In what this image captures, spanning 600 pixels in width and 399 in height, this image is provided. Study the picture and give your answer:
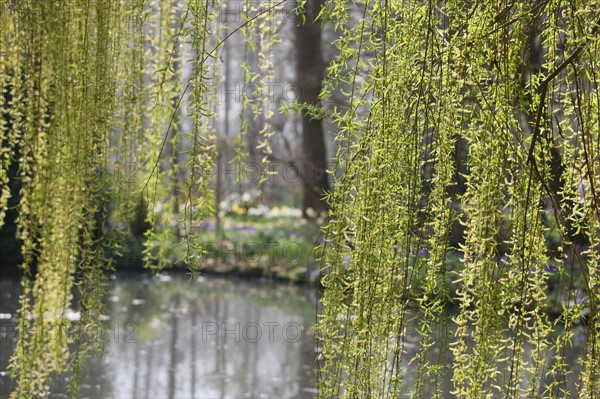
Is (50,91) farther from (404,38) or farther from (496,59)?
(496,59)

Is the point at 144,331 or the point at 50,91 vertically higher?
the point at 50,91

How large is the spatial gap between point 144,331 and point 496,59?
13.7 feet

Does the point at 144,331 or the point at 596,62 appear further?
the point at 144,331

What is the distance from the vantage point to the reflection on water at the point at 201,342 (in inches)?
152

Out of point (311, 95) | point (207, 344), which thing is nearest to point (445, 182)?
point (207, 344)

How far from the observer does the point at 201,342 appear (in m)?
4.91

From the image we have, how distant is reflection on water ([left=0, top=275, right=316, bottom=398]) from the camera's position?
3.86 meters

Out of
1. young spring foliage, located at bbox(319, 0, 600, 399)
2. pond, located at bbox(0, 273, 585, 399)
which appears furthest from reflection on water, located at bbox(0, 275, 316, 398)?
young spring foliage, located at bbox(319, 0, 600, 399)

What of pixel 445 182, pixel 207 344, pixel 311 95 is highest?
pixel 311 95

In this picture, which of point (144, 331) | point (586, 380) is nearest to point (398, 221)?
point (586, 380)

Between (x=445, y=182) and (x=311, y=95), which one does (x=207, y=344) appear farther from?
(x=311, y=95)

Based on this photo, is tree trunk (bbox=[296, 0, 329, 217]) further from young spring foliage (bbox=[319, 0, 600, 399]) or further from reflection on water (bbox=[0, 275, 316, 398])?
young spring foliage (bbox=[319, 0, 600, 399])

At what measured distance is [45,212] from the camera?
2123 millimetres

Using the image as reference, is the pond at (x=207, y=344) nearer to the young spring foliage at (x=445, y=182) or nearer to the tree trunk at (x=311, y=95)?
the young spring foliage at (x=445, y=182)
